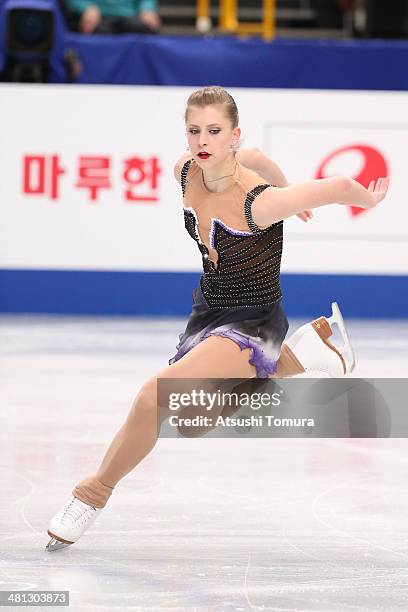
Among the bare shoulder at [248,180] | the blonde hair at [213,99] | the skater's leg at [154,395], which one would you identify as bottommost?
the skater's leg at [154,395]

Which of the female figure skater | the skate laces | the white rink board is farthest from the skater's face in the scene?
the white rink board

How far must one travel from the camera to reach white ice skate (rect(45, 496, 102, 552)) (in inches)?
114

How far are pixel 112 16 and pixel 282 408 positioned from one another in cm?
617

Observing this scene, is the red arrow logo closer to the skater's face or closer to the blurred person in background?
the blurred person in background

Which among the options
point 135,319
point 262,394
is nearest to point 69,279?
point 135,319

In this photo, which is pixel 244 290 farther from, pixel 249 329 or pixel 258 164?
pixel 258 164

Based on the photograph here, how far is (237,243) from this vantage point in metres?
2.92

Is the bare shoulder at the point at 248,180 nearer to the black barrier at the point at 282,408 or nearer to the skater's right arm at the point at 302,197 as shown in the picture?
the skater's right arm at the point at 302,197

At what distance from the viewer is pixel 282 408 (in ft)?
10.2

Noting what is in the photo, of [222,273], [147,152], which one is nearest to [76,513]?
[222,273]

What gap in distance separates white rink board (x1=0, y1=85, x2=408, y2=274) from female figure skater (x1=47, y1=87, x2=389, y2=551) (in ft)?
14.9

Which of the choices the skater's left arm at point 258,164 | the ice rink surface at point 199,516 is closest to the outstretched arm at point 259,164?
the skater's left arm at point 258,164

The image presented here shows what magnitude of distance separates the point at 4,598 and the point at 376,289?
545 centimetres

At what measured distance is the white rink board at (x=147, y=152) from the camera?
7.57 meters
